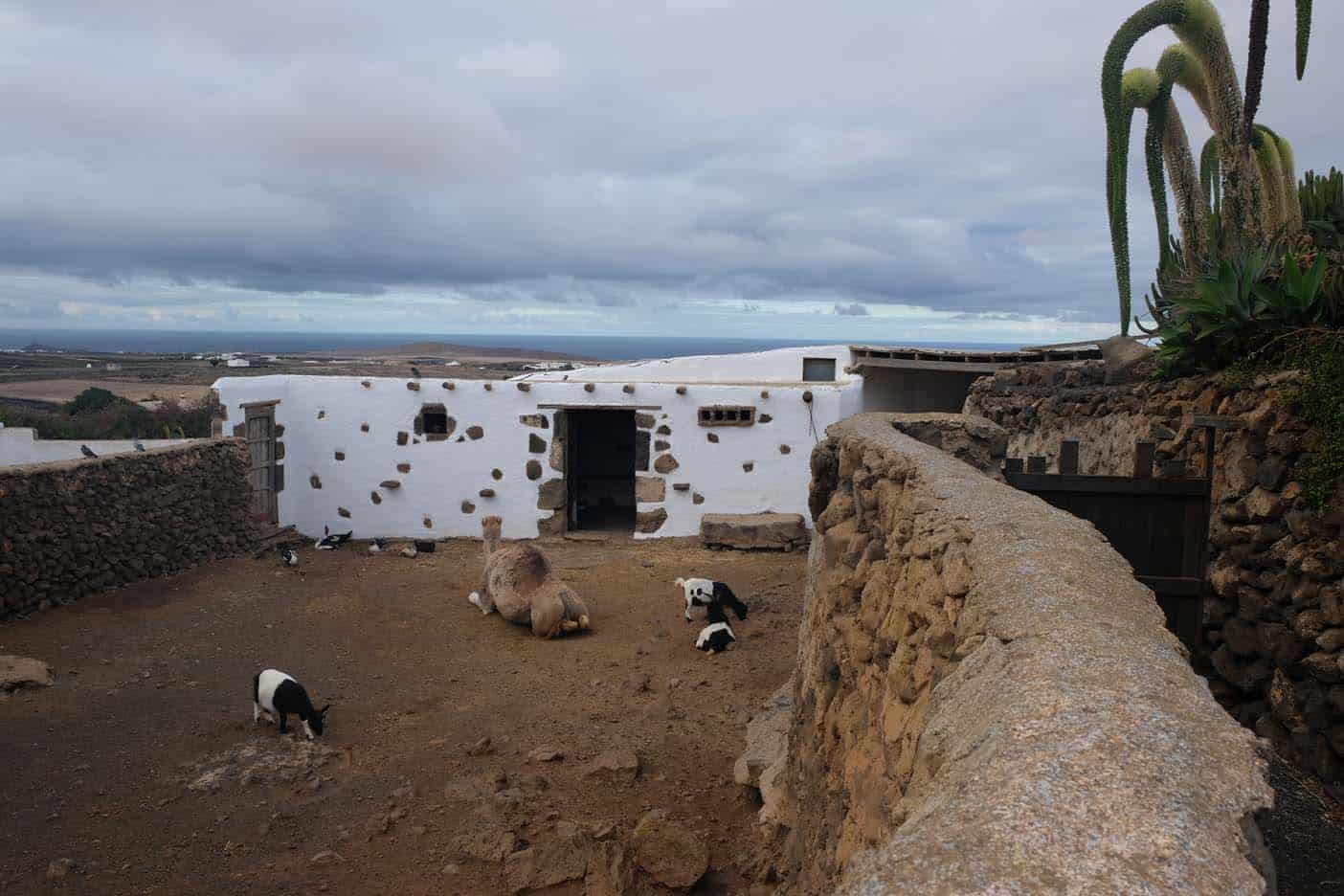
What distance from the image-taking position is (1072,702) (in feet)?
5.20

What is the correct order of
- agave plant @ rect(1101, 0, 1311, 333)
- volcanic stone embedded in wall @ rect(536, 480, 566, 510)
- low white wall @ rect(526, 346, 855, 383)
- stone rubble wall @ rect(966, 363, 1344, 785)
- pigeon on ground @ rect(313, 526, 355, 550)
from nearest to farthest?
stone rubble wall @ rect(966, 363, 1344, 785) < agave plant @ rect(1101, 0, 1311, 333) < pigeon on ground @ rect(313, 526, 355, 550) < volcanic stone embedded in wall @ rect(536, 480, 566, 510) < low white wall @ rect(526, 346, 855, 383)

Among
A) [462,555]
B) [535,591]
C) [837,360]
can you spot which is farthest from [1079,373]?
[837,360]

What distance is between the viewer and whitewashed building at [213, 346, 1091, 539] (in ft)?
43.7

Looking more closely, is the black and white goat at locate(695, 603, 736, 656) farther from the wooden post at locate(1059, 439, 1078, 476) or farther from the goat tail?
the wooden post at locate(1059, 439, 1078, 476)

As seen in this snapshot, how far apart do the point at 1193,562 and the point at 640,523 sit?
9060 mm

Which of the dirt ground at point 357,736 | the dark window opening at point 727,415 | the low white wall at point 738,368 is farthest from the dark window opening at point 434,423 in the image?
the dark window opening at point 727,415

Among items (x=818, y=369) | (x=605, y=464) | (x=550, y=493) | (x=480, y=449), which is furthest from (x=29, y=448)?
(x=818, y=369)

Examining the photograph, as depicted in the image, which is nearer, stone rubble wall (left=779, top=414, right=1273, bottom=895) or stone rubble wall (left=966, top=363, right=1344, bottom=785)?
stone rubble wall (left=779, top=414, right=1273, bottom=895)

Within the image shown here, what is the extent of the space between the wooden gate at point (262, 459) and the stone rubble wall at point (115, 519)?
349mm

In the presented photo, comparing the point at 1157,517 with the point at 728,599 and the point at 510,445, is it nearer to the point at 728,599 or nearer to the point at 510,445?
the point at 728,599

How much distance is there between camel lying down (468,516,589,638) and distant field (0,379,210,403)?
23.0 meters

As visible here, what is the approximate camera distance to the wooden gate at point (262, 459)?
13.1 metres

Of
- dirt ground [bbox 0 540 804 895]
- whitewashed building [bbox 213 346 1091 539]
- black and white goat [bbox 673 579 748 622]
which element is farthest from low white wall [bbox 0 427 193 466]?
black and white goat [bbox 673 579 748 622]

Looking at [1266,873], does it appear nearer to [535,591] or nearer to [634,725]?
[634,725]
